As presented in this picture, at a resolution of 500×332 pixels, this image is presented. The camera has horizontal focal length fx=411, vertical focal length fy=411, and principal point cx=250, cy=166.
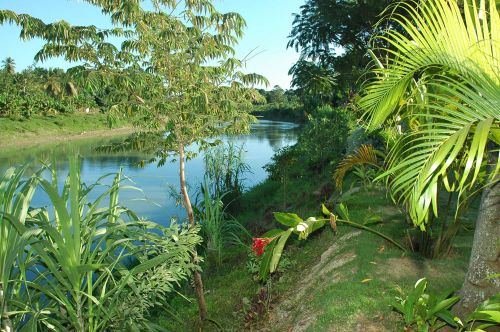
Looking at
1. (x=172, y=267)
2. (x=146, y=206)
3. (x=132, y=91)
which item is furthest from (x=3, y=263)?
(x=146, y=206)

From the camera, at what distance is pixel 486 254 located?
8.89 feet

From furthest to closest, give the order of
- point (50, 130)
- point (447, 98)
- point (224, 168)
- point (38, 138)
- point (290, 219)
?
1. point (50, 130)
2. point (38, 138)
3. point (224, 168)
4. point (290, 219)
5. point (447, 98)

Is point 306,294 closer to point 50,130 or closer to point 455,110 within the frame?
point 455,110

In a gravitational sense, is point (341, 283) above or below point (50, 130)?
above

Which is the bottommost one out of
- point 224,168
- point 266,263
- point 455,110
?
point 224,168

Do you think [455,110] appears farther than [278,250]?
No

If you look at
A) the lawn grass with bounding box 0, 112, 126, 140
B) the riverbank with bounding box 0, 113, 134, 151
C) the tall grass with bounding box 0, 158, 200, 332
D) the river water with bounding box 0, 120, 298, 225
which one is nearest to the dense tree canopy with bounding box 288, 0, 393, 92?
the river water with bounding box 0, 120, 298, 225

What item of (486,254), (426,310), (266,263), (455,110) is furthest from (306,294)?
(455,110)

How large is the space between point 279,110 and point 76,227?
67906mm

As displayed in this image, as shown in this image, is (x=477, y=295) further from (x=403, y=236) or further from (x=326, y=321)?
(x=403, y=236)

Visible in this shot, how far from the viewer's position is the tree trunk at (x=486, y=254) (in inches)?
106

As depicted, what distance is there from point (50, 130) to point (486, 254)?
1576 inches

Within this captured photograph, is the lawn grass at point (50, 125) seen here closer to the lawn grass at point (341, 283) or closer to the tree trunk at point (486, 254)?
the lawn grass at point (341, 283)

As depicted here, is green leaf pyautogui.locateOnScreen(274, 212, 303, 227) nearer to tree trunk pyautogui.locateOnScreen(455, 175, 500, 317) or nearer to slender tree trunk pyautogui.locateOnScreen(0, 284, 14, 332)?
tree trunk pyautogui.locateOnScreen(455, 175, 500, 317)
